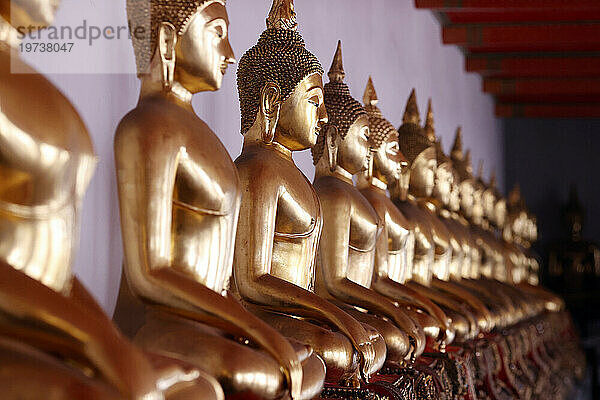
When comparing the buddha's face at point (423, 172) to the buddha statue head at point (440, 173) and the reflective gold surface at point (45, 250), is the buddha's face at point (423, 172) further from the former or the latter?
the reflective gold surface at point (45, 250)

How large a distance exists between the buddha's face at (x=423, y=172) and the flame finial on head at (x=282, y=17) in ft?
4.66

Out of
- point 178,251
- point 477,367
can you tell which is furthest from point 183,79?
point 477,367

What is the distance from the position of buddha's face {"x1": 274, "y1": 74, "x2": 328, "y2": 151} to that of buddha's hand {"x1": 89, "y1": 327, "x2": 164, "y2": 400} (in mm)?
1229

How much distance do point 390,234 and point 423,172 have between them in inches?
25.1

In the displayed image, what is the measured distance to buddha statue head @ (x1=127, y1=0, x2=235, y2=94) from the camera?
1.91m

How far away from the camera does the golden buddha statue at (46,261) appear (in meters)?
1.18

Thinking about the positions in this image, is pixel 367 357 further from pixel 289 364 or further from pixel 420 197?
pixel 420 197

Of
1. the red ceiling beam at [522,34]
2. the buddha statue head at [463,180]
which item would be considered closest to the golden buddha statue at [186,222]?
the buddha statue head at [463,180]

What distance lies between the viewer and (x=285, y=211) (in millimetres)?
2348

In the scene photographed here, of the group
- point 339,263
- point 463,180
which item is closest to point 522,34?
point 463,180

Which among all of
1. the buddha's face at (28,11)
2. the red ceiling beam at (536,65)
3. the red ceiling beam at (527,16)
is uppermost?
the red ceiling beam at (536,65)

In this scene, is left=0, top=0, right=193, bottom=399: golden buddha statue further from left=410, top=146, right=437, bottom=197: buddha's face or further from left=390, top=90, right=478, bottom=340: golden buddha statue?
left=410, top=146, right=437, bottom=197: buddha's face

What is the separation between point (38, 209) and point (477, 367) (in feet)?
9.43

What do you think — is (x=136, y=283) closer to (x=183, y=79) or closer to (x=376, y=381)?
(x=183, y=79)
